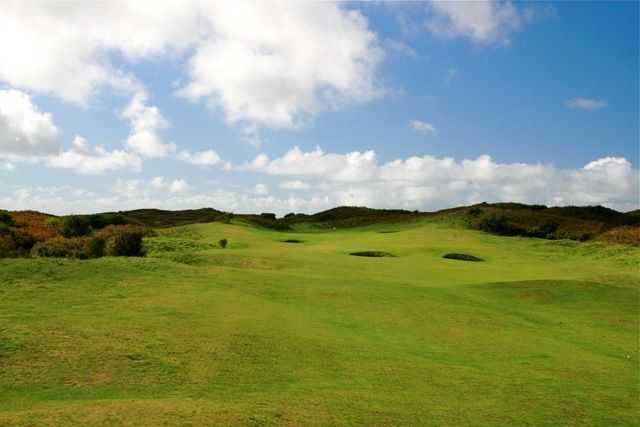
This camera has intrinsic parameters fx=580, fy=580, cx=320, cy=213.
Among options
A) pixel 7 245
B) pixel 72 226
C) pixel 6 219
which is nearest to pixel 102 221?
pixel 72 226

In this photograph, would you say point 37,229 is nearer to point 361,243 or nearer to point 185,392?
point 361,243

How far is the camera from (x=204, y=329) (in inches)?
690

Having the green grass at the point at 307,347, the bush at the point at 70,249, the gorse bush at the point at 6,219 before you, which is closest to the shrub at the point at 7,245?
the bush at the point at 70,249

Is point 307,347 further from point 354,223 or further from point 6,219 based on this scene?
point 354,223

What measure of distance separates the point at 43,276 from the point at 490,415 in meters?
19.0

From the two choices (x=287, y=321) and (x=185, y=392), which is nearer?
(x=185, y=392)

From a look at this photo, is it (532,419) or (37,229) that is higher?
(37,229)

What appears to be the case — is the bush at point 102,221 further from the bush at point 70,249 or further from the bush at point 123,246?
the bush at point 123,246

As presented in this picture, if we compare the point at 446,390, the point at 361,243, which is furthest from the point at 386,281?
the point at 361,243

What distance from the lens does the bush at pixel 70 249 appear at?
109 ft

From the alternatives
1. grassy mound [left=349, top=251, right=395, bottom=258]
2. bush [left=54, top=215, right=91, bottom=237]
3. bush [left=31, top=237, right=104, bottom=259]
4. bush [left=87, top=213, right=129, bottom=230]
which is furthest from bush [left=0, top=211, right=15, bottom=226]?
grassy mound [left=349, top=251, right=395, bottom=258]

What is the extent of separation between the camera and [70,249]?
113ft

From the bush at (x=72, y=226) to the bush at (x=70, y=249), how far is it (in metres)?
11.3

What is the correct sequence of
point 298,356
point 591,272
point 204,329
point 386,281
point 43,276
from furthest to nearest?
point 591,272
point 386,281
point 43,276
point 204,329
point 298,356
